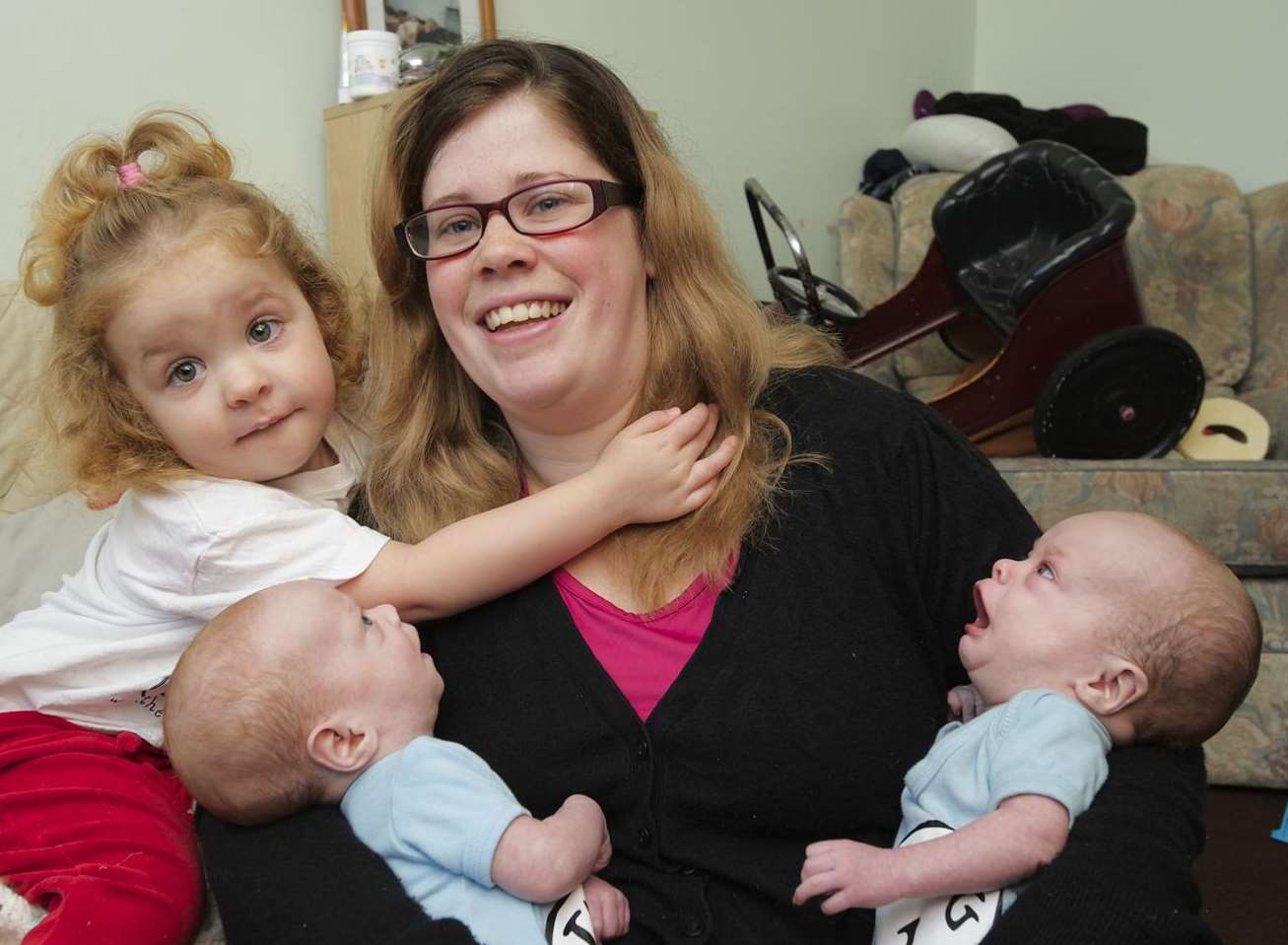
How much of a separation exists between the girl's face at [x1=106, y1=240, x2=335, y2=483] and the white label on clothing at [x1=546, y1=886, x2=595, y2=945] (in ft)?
2.13

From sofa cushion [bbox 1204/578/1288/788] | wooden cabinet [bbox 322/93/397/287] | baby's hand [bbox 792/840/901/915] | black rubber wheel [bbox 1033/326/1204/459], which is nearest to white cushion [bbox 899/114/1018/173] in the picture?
black rubber wheel [bbox 1033/326/1204/459]

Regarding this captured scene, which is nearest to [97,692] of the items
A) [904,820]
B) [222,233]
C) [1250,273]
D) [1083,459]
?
[222,233]

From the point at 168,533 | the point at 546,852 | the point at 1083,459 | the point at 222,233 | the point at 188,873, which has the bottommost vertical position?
the point at 1083,459

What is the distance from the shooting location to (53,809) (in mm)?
1194

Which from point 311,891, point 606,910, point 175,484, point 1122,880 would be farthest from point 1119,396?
point 311,891

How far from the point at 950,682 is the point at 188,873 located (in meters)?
0.88

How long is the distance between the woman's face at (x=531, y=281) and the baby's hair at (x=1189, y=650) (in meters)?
0.65

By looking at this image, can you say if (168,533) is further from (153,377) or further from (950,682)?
(950,682)

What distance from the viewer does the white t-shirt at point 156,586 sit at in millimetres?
1268

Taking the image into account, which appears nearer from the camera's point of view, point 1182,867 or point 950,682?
point 1182,867

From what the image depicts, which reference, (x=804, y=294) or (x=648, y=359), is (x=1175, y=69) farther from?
(x=648, y=359)

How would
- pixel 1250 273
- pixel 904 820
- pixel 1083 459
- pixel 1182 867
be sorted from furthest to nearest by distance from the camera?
pixel 1250 273
pixel 1083 459
pixel 904 820
pixel 1182 867

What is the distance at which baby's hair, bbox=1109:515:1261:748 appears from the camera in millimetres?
1089

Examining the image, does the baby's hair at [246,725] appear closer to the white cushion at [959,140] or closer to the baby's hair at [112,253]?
the baby's hair at [112,253]
